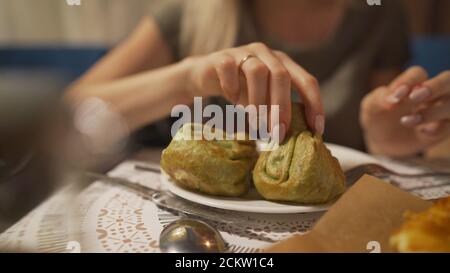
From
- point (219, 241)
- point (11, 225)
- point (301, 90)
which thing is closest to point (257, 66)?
point (301, 90)

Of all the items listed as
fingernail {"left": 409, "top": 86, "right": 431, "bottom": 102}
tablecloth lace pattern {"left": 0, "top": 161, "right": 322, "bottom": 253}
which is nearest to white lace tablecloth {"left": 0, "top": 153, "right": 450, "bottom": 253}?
tablecloth lace pattern {"left": 0, "top": 161, "right": 322, "bottom": 253}

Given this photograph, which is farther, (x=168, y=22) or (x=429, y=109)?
(x=168, y=22)

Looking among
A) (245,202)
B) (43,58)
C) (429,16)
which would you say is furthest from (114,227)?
(429,16)

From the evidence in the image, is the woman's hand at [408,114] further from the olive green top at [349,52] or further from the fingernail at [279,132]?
the fingernail at [279,132]

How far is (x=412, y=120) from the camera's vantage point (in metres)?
0.50

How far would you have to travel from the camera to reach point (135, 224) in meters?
0.36

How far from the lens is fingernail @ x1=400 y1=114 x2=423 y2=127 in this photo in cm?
50

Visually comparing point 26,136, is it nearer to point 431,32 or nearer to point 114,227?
point 114,227

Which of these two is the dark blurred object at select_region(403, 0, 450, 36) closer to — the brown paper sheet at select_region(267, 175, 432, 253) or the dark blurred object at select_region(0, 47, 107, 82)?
the brown paper sheet at select_region(267, 175, 432, 253)

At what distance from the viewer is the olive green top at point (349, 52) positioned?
1.76 feet

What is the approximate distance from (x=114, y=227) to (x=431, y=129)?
0.41 m

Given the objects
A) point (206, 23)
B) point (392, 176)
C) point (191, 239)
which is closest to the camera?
point (191, 239)
